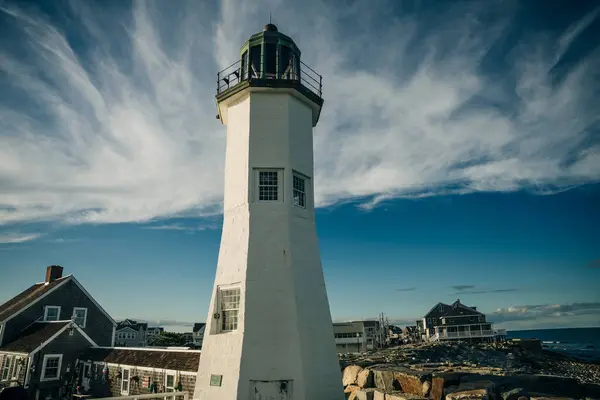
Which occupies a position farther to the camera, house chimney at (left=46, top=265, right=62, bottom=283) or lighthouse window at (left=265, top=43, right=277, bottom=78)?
house chimney at (left=46, top=265, right=62, bottom=283)

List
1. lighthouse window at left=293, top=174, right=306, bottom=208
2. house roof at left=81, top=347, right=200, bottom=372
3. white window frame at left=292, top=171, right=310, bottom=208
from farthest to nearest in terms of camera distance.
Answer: house roof at left=81, top=347, right=200, bottom=372 → lighthouse window at left=293, top=174, right=306, bottom=208 → white window frame at left=292, top=171, right=310, bottom=208

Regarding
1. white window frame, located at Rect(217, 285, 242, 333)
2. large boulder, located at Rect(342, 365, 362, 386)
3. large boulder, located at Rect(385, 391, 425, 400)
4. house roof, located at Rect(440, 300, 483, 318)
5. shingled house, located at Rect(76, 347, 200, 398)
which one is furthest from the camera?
house roof, located at Rect(440, 300, 483, 318)

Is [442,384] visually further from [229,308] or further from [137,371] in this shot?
[137,371]

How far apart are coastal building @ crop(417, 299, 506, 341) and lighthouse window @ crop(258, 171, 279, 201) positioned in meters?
60.6

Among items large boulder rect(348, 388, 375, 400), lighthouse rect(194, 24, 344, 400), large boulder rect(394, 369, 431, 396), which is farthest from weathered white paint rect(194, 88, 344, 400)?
large boulder rect(394, 369, 431, 396)

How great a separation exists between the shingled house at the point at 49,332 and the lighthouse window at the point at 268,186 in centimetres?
1657

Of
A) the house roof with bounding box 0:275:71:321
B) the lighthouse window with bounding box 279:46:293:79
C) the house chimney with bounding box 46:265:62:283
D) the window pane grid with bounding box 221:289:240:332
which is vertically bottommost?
the window pane grid with bounding box 221:289:240:332

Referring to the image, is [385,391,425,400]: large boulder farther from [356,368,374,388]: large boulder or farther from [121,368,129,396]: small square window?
[121,368,129,396]: small square window

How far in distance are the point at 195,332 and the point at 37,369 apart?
4838cm

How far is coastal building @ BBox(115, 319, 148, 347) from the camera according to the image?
60562 mm

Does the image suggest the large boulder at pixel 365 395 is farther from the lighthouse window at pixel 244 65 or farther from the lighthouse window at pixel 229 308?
the lighthouse window at pixel 244 65

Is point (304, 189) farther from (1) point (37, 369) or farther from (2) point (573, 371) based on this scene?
(2) point (573, 371)

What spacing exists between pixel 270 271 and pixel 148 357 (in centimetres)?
1237

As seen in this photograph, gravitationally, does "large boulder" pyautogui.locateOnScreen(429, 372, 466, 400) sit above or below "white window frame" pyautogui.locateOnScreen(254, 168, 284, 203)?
below
